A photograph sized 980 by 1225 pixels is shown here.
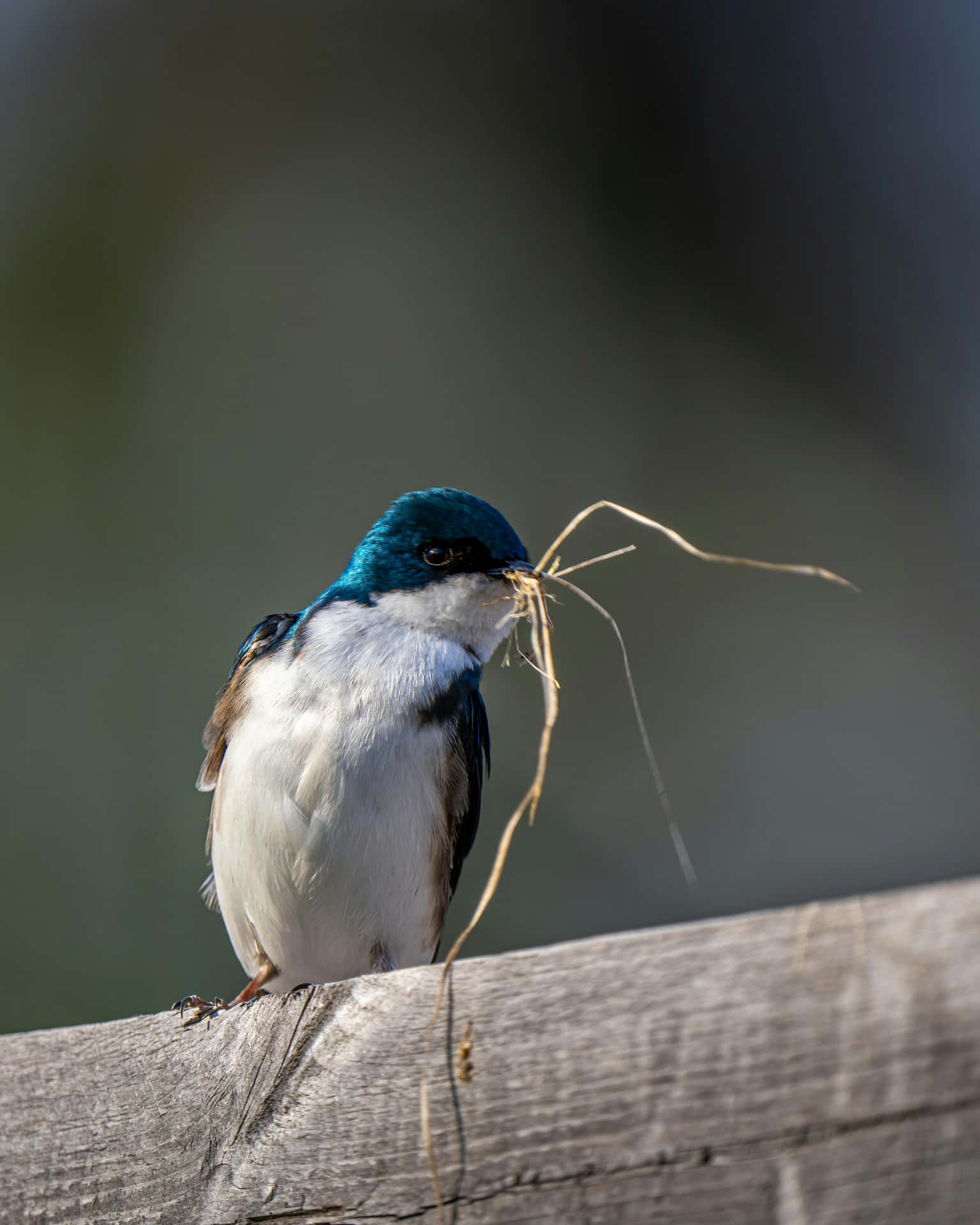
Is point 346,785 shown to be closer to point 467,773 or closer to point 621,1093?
point 467,773

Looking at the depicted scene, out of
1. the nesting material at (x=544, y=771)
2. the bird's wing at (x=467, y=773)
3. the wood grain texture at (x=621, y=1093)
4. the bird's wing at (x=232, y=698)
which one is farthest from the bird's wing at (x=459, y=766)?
the wood grain texture at (x=621, y=1093)

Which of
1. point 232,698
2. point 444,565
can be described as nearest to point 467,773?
point 444,565

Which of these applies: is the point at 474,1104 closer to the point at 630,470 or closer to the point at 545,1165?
the point at 545,1165

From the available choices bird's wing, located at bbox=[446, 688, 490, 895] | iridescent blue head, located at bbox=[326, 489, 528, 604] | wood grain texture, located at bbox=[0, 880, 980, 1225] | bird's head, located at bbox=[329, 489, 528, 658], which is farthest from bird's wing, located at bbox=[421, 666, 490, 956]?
wood grain texture, located at bbox=[0, 880, 980, 1225]

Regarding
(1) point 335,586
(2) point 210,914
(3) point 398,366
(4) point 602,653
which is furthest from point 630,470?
(1) point 335,586

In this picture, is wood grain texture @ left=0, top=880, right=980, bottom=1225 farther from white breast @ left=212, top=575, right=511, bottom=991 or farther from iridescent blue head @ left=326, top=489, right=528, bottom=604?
iridescent blue head @ left=326, top=489, right=528, bottom=604

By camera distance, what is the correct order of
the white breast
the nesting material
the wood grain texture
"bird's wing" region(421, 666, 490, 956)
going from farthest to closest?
"bird's wing" region(421, 666, 490, 956) < the white breast < the nesting material < the wood grain texture

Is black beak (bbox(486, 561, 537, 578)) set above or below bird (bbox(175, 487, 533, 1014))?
above

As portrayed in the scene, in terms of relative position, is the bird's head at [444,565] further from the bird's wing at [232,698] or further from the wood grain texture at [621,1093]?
the wood grain texture at [621,1093]
